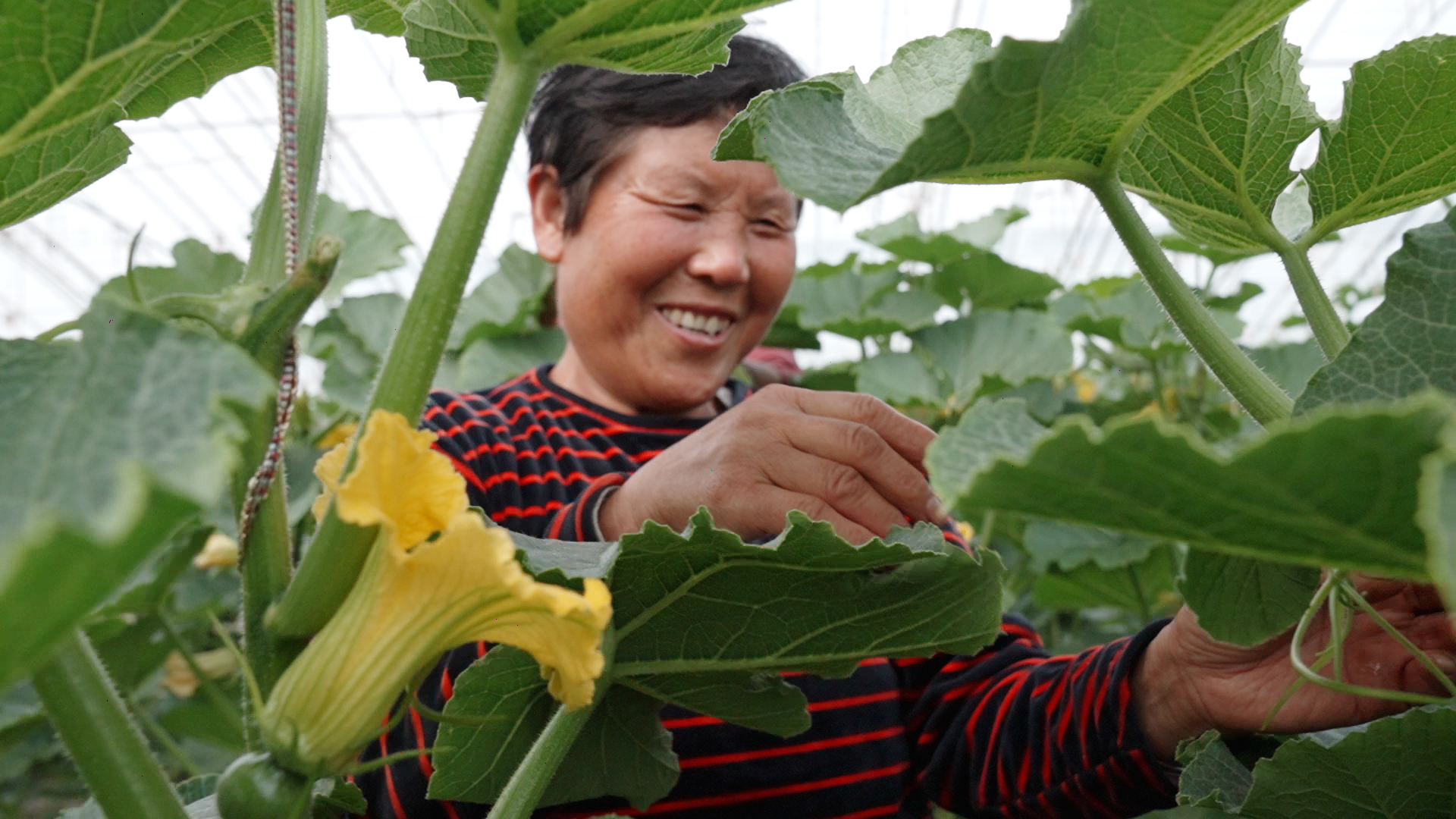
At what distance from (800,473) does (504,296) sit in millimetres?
1997

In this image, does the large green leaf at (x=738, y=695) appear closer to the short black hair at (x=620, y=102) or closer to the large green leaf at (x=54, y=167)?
the large green leaf at (x=54, y=167)

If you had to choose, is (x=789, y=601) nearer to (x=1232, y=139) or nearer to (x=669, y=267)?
(x=1232, y=139)

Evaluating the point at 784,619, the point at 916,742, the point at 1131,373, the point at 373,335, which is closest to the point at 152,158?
the point at 373,335

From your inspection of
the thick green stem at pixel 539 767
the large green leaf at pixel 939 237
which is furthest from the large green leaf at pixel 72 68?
the large green leaf at pixel 939 237

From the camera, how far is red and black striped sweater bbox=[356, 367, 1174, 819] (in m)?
1.04

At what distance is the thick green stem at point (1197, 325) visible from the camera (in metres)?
0.62

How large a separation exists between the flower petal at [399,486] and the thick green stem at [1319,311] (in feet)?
1.52

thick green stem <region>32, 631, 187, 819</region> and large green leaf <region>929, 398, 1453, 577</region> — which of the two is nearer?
large green leaf <region>929, 398, 1453, 577</region>

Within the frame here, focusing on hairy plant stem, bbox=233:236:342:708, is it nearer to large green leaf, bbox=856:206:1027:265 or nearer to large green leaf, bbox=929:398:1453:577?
large green leaf, bbox=929:398:1453:577

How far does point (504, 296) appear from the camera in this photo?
272 centimetres

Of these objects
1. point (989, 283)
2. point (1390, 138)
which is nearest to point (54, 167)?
point (1390, 138)

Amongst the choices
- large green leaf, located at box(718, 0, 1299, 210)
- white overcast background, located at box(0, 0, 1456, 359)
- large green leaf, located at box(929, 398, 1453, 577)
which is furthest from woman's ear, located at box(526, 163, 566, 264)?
white overcast background, located at box(0, 0, 1456, 359)

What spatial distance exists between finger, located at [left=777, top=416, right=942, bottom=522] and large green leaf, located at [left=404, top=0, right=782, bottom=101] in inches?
10.0

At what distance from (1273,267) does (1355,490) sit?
9.20 m
